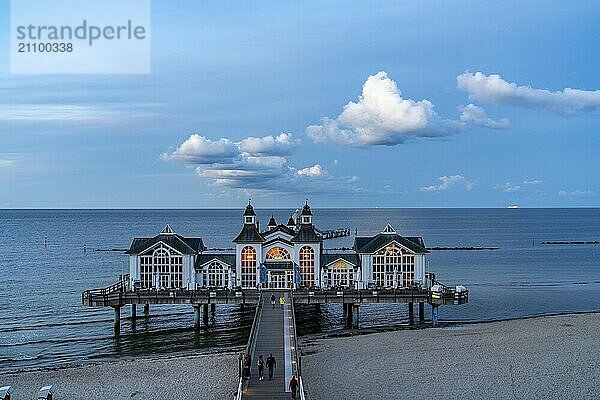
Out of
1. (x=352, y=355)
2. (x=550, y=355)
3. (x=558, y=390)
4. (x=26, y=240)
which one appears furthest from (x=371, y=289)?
(x=26, y=240)

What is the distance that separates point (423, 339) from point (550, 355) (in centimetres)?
783

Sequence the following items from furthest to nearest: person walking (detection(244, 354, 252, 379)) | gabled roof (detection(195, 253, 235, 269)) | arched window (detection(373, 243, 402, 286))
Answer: gabled roof (detection(195, 253, 235, 269)) → arched window (detection(373, 243, 402, 286)) → person walking (detection(244, 354, 252, 379))

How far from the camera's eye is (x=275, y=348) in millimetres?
33969

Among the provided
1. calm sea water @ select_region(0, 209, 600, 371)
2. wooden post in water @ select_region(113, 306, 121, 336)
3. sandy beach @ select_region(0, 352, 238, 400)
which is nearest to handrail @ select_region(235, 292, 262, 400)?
sandy beach @ select_region(0, 352, 238, 400)

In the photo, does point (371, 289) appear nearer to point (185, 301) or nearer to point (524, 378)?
point (185, 301)

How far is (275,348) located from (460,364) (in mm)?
9468

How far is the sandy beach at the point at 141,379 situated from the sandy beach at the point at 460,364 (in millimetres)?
4248

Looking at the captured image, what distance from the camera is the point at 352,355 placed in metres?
39.6

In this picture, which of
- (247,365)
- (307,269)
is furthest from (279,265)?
(247,365)

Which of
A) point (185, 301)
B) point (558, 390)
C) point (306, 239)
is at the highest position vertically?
point (306, 239)

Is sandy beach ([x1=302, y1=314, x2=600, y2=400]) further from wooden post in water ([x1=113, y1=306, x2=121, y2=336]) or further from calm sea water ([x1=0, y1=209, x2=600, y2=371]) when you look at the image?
wooden post in water ([x1=113, y1=306, x2=121, y2=336])

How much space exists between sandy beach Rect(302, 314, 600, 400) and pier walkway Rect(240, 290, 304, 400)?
6.11 feet

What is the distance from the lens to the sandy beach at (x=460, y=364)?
32031mm

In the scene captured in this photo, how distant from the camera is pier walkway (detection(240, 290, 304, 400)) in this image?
27784mm
